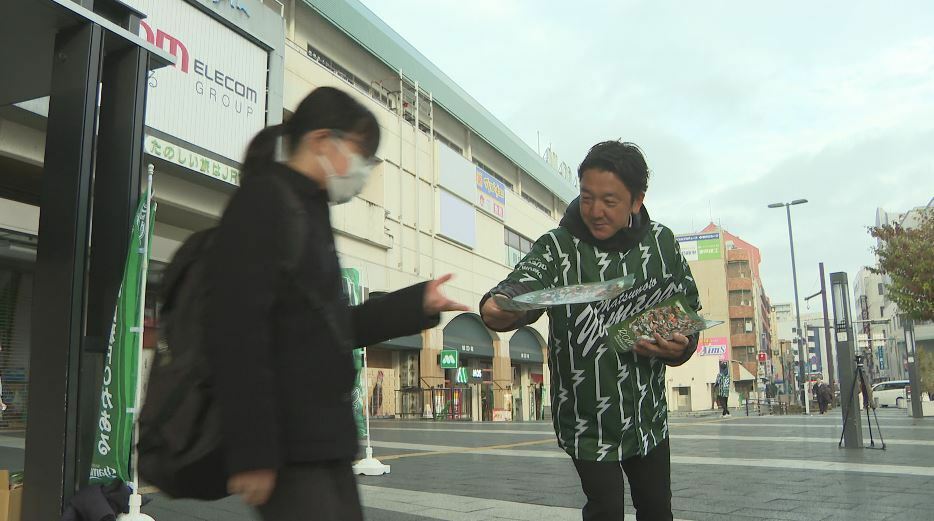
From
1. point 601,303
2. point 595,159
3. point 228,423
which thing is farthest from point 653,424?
point 228,423

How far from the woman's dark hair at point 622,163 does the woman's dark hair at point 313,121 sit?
0.98 metres

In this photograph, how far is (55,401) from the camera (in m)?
3.85

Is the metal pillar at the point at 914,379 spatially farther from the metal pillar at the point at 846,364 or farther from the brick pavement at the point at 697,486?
the brick pavement at the point at 697,486

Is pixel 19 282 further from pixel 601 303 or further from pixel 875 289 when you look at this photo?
pixel 875 289

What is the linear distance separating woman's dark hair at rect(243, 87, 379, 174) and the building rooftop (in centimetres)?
2569

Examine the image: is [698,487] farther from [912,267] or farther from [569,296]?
[912,267]

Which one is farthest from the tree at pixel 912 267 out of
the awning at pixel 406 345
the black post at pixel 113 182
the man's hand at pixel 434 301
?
the man's hand at pixel 434 301

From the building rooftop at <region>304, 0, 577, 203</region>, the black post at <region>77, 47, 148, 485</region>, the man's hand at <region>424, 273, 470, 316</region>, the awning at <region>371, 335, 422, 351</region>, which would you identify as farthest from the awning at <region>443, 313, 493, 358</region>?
the man's hand at <region>424, 273, 470, 316</region>

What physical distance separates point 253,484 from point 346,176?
2.60 ft

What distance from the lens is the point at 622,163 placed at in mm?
2533

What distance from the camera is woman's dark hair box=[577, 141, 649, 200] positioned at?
253 cm

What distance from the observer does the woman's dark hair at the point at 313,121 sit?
1.84 m

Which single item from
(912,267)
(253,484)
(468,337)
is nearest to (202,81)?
(253,484)

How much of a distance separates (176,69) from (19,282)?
5.87 m
